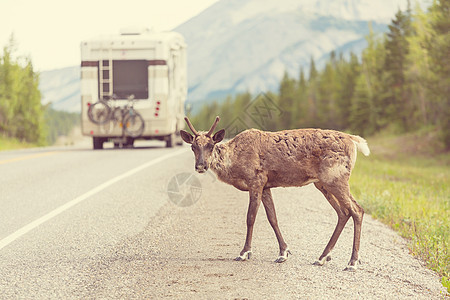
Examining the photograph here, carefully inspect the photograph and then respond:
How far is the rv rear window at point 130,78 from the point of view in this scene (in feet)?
67.6

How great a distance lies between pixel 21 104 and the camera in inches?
1419

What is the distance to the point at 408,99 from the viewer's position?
2215 inches

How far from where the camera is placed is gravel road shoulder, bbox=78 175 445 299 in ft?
15.3

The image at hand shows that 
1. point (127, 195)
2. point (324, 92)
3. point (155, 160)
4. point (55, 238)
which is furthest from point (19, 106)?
point (324, 92)

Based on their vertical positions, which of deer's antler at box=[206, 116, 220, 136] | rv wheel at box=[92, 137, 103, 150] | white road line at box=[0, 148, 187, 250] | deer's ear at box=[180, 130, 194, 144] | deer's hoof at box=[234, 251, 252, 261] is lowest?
rv wheel at box=[92, 137, 103, 150]

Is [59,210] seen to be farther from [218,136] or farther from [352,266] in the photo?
[352,266]

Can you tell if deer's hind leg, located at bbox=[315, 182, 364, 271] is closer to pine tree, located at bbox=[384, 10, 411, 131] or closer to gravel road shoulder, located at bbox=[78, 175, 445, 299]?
gravel road shoulder, located at bbox=[78, 175, 445, 299]

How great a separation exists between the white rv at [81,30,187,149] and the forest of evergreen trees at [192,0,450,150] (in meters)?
2.95

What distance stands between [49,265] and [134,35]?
53.7 feet

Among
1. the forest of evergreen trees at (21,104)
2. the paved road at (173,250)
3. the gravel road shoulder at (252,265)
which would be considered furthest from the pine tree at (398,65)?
the gravel road shoulder at (252,265)

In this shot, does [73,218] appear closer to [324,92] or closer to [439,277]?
[439,277]

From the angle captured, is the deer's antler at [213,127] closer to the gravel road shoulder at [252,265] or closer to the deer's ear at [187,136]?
the deer's ear at [187,136]

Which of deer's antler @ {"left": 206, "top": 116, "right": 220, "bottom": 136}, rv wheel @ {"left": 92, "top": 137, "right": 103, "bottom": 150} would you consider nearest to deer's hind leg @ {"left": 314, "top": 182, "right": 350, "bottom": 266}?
deer's antler @ {"left": 206, "top": 116, "right": 220, "bottom": 136}

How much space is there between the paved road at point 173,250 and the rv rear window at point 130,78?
9855 millimetres
